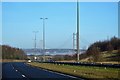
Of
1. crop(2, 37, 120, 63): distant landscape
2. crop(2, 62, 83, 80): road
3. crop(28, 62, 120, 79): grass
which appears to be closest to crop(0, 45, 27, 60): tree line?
crop(2, 37, 120, 63): distant landscape

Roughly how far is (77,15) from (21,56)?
5958 inches

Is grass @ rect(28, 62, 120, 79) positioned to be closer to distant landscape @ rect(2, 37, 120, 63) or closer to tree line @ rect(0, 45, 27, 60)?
distant landscape @ rect(2, 37, 120, 63)

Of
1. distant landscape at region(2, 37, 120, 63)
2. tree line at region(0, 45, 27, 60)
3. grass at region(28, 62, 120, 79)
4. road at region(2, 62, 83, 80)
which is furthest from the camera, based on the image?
tree line at region(0, 45, 27, 60)

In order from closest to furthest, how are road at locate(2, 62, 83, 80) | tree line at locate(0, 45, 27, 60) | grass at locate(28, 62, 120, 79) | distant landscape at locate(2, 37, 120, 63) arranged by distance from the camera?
road at locate(2, 62, 83, 80) → grass at locate(28, 62, 120, 79) → distant landscape at locate(2, 37, 120, 63) → tree line at locate(0, 45, 27, 60)

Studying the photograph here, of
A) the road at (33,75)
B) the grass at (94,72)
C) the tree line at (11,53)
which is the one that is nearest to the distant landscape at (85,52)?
the tree line at (11,53)

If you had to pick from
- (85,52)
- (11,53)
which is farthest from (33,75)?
(11,53)

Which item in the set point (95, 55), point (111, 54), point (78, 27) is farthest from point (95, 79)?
point (111, 54)

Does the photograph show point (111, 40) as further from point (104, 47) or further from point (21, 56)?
point (21, 56)

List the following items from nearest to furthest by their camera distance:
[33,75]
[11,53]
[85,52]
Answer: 1. [33,75]
2. [85,52]
3. [11,53]

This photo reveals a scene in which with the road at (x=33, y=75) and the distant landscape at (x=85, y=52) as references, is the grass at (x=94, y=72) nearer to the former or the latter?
the road at (x=33, y=75)

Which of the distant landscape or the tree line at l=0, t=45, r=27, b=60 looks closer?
the distant landscape

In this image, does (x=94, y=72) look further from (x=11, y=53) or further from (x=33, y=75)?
(x=11, y=53)

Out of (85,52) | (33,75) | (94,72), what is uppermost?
(85,52)

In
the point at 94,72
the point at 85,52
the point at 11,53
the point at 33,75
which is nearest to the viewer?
the point at 33,75
